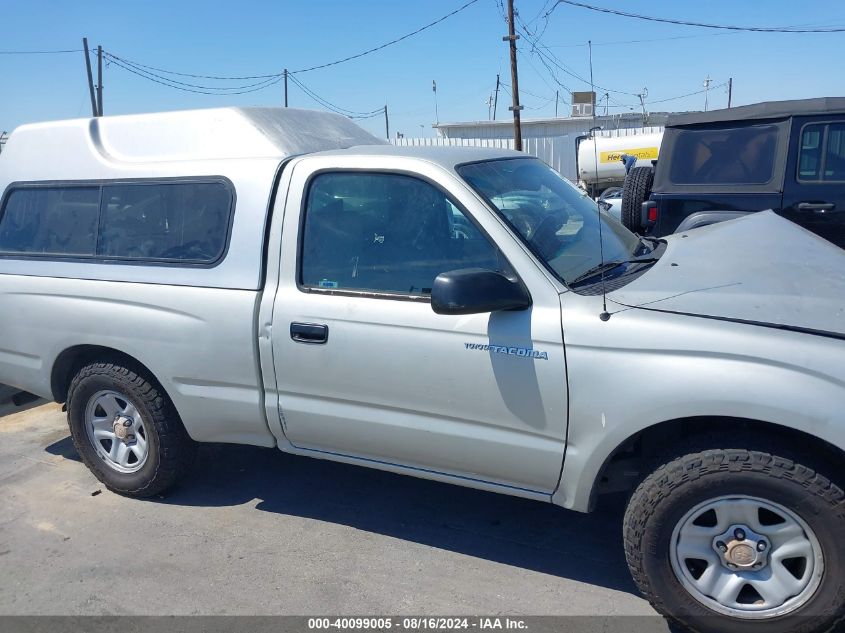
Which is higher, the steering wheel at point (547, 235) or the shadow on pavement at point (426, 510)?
the steering wheel at point (547, 235)

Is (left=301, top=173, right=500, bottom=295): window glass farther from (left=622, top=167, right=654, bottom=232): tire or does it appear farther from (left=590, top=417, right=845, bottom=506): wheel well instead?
(left=622, top=167, right=654, bottom=232): tire

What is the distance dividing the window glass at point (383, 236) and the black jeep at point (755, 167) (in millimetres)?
3005

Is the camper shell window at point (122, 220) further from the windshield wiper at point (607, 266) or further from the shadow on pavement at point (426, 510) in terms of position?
the windshield wiper at point (607, 266)

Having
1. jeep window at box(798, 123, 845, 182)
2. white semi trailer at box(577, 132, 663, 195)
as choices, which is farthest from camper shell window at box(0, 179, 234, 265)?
white semi trailer at box(577, 132, 663, 195)

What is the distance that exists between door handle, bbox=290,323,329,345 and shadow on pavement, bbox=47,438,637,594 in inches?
43.3

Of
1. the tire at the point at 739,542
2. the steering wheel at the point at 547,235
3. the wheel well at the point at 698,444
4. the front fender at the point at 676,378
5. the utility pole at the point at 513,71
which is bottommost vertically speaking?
the tire at the point at 739,542

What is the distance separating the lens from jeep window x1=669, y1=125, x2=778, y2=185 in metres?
6.28

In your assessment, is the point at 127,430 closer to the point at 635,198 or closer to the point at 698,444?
the point at 698,444

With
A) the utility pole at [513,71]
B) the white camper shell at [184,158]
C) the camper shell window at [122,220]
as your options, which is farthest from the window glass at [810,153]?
the utility pole at [513,71]

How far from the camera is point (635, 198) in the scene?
748 cm

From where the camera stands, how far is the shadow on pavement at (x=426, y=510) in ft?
11.3

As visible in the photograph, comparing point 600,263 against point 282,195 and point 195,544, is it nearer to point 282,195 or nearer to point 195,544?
point 282,195

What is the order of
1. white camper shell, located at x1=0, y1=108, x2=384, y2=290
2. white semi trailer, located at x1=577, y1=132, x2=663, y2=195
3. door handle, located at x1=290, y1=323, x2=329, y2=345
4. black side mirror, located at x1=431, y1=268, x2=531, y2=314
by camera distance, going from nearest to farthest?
black side mirror, located at x1=431, y1=268, x2=531, y2=314 → door handle, located at x1=290, y1=323, x2=329, y2=345 → white camper shell, located at x1=0, y1=108, x2=384, y2=290 → white semi trailer, located at x1=577, y1=132, x2=663, y2=195

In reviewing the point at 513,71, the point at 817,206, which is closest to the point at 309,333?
the point at 817,206
